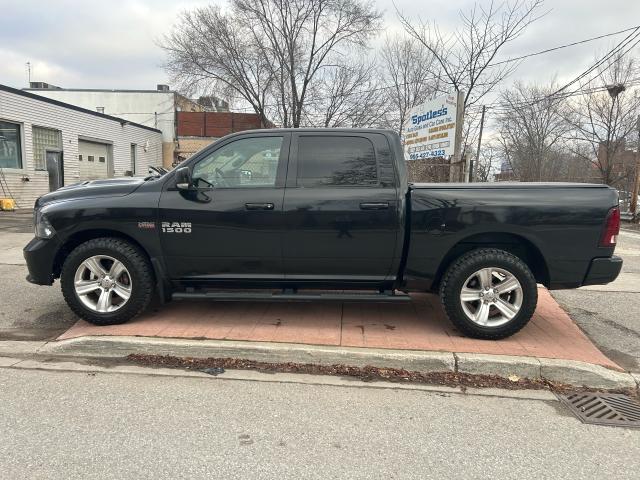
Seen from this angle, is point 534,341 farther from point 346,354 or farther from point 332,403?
point 332,403

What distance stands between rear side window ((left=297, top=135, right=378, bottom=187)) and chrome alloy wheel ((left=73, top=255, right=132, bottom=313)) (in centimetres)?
192

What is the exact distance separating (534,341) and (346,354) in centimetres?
186

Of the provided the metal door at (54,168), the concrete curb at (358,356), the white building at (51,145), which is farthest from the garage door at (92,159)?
the concrete curb at (358,356)

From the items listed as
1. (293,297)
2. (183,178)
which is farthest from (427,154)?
(183,178)

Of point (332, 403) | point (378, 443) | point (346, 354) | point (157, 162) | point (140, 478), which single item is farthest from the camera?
point (157, 162)

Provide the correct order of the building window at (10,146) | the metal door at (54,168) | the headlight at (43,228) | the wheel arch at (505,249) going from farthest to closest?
the metal door at (54,168) < the building window at (10,146) < the headlight at (43,228) < the wheel arch at (505,249)

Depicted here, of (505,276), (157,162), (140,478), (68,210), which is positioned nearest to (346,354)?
(505,276)

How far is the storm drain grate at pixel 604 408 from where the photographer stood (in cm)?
327

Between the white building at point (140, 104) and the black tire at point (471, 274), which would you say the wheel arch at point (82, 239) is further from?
the white building at point (140, 104)

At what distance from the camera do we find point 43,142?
18500 millimetres

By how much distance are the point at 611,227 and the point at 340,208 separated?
7.79ft

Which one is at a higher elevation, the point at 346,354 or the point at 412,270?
the point at 412,270

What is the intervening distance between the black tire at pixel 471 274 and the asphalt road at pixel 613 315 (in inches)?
38.6

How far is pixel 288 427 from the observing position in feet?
10.2
